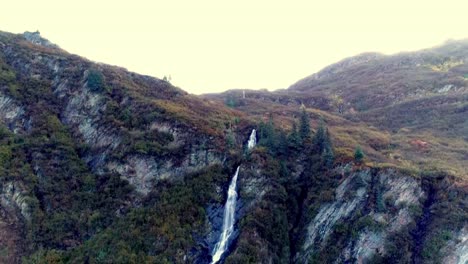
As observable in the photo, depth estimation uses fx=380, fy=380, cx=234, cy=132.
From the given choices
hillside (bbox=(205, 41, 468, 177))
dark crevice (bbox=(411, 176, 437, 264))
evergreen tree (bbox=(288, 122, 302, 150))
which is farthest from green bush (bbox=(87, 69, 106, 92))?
dark crevice (bbox=(411, 176, 437, 264))

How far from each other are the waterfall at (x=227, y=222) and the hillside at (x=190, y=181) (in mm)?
387

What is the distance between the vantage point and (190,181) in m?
62.0

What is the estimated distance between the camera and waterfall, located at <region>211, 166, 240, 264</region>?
54.0 m

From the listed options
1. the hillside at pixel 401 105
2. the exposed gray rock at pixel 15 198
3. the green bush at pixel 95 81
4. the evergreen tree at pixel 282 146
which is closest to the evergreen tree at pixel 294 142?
the evergreen tree at pixel 282 146

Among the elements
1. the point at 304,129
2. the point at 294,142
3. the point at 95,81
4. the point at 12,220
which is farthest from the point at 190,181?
the point at 95,81

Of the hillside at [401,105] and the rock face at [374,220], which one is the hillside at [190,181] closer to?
the rock face at [374,220]

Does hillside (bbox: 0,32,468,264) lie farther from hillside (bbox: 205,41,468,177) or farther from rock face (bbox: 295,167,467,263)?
hillside (bbox: 205,41,468,177)

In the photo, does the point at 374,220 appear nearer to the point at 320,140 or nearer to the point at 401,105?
the point at 320,140

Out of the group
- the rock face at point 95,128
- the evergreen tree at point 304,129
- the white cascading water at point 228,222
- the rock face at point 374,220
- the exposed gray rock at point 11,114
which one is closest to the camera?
the rock face at point 374,220

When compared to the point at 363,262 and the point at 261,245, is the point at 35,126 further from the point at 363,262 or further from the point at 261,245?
the point at 363,262

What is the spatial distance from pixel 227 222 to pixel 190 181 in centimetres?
937

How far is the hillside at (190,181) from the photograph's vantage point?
170 ft

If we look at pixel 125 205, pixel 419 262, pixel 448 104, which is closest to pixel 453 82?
pixel 448 104

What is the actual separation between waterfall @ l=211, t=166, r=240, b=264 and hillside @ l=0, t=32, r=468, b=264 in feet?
1.27
